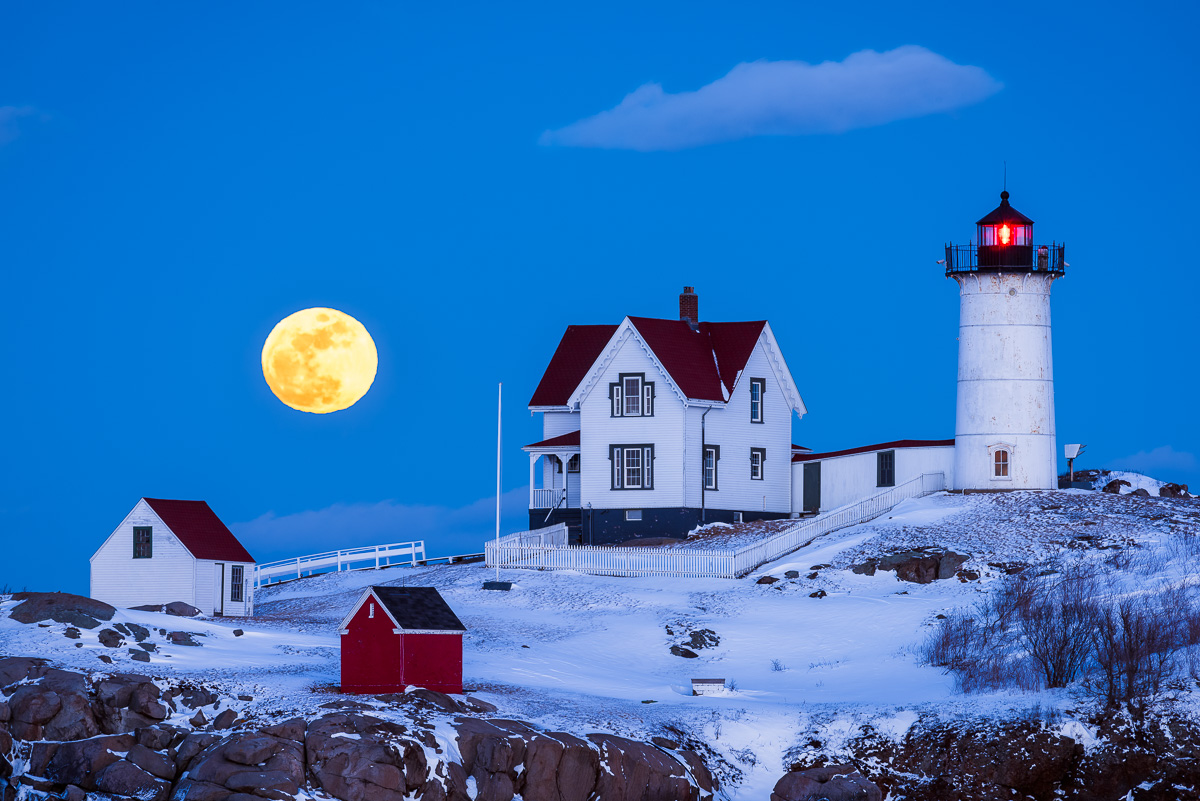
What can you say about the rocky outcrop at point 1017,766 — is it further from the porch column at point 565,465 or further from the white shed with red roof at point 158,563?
the porch column at point 565,465

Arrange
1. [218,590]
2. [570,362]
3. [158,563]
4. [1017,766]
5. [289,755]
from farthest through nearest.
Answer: [570,362] < [218,590] < [158,563] < [1017,766] < [289,755]

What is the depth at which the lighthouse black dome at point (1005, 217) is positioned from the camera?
53.2 meters

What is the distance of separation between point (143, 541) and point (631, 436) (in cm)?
1820

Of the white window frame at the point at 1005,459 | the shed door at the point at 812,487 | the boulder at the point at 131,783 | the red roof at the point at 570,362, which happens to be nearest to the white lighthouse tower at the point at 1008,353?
the white window frame at the point at 1005,459

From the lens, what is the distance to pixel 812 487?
58812 millimetres

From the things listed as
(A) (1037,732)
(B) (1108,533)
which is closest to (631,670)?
(A) (1037,732)

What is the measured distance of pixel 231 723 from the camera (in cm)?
3052

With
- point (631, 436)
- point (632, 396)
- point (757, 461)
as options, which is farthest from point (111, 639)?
point (757, 461)

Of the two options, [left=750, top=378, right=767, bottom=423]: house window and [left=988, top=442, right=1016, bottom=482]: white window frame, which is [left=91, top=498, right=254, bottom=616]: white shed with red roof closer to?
[left=750, top=378, right=767, bottom=423]: house window

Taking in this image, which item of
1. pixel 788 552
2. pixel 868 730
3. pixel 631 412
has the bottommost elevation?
pixel 868 730

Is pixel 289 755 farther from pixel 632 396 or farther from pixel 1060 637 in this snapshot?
pixel 632 396

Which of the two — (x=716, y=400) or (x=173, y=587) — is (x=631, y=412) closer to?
(x=716, y=400)

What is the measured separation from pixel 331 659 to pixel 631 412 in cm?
2126

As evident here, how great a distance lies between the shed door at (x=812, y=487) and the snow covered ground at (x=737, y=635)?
18.7 ft
